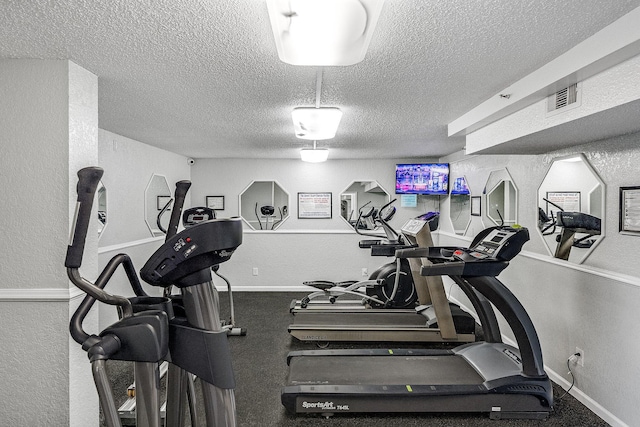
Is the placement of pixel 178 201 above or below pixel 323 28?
below

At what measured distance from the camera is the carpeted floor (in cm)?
257

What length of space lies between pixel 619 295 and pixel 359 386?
1832mm

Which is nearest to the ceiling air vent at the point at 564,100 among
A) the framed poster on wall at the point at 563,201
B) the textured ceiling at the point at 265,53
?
the textured ceiling at the point at 265,53

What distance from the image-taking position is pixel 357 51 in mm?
1351

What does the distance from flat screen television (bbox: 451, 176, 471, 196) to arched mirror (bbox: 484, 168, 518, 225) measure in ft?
2.36

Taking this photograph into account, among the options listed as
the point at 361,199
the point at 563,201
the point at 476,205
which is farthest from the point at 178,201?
the point at 361,199

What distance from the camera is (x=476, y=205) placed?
4.85 metres

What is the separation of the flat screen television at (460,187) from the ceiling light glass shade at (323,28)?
169 inches

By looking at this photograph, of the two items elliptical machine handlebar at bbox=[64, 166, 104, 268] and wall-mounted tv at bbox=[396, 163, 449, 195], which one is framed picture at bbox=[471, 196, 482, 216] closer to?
wall-mounted tv at bbox=[396, 163, 449, 195]

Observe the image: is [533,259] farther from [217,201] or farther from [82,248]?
[217,201]

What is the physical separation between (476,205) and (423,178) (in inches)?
54.2

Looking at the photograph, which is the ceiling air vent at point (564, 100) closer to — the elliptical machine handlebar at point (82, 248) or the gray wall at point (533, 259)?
the gray wall at point (533, 259)

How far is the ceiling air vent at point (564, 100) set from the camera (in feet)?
6.50

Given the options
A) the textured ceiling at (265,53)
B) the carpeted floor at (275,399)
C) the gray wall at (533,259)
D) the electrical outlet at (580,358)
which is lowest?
the carpeted floor at (275,399)
